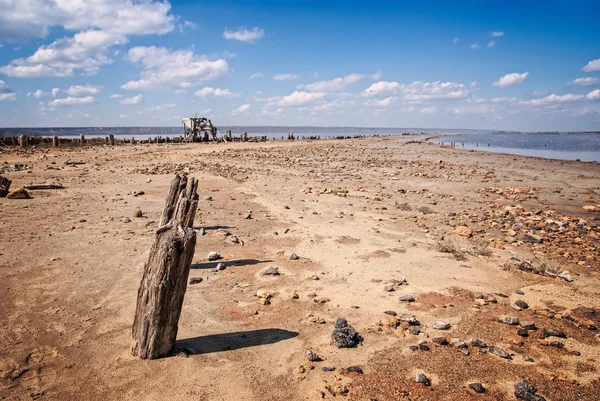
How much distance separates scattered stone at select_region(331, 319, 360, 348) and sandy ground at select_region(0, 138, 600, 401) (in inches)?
3.4

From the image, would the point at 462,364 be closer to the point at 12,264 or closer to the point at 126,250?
the point at 126,250

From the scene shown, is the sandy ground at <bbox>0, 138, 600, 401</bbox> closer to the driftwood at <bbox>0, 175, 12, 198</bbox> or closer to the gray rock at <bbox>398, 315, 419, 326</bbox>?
the gray rock at <bbox>398, 315, 419, 326</bbox>

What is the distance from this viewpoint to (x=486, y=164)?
992 inches

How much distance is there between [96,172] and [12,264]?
13483 mm

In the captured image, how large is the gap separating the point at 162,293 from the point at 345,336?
2.28 metres

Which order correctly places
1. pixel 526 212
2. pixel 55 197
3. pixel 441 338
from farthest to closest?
1. pixel 55 197
2. pixel 526 212
3. pixel 441 338

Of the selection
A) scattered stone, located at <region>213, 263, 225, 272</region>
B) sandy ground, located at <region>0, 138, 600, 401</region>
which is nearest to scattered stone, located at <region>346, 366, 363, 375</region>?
sandy ground, located at <region>0, 138, 600, 401</region>

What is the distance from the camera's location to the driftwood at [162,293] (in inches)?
156

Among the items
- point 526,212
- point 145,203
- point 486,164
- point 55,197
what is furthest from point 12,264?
point 486,164

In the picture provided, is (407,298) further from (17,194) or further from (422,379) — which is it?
(17,194)

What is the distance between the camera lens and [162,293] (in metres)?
3.96

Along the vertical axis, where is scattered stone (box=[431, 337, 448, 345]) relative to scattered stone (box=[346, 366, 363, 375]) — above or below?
above

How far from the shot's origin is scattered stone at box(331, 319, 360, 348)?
443cm

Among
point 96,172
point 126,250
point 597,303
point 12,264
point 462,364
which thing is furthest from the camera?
point 96,172
